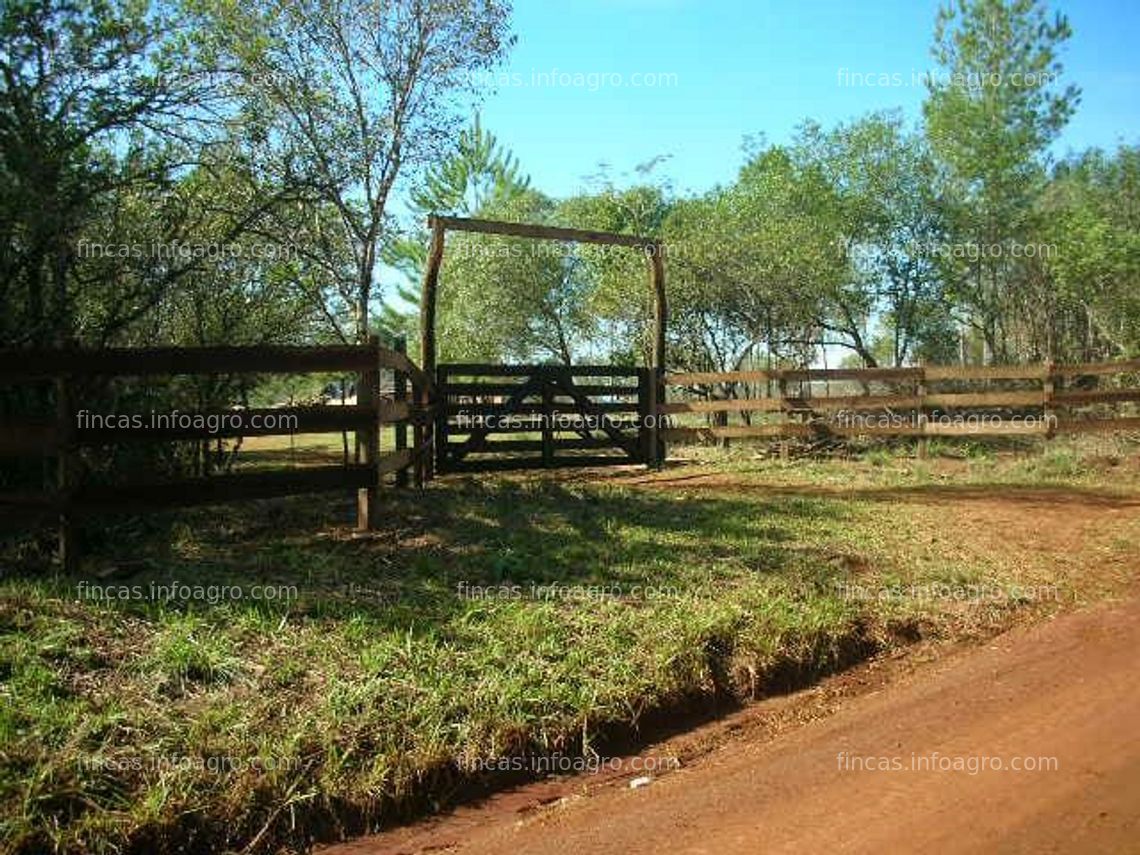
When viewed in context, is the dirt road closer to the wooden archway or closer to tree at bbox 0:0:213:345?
tree at bbox 0:0:213:345

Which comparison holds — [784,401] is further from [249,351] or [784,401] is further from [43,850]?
[43,850]

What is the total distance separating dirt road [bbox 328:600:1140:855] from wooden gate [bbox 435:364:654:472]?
8.94m

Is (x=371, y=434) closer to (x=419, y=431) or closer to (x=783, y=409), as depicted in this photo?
(x=419, y=431)

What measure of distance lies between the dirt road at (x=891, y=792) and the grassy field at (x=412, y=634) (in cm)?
40

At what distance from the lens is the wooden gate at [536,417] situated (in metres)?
13.1

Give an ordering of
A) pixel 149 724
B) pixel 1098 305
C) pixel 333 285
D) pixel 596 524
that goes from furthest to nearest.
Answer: pixel 1098 305, pixel 333 285, pixel 596 524, pixel 149 724

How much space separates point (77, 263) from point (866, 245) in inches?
743

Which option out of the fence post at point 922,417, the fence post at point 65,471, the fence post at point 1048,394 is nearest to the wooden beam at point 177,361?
the fence post at point 65,471

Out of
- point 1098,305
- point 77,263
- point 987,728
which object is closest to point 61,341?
point 77,263

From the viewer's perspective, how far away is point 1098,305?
960 inches

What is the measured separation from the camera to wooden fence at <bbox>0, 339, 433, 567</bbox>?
572 cm

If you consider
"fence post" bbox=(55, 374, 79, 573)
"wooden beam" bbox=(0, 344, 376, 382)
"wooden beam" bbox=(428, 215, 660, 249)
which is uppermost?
"wooden beam" bbox=(428, 215, 660, 249)

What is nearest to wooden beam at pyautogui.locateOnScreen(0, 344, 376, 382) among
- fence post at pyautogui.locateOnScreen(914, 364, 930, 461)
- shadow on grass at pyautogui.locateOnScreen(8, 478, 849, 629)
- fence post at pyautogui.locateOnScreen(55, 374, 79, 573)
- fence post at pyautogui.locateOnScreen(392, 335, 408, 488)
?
fence post at pyautogui.locateOnScreen(55, 374, 79, 573)

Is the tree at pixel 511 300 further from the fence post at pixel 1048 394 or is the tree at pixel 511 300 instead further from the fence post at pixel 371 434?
the fence post at pixel 371 434
